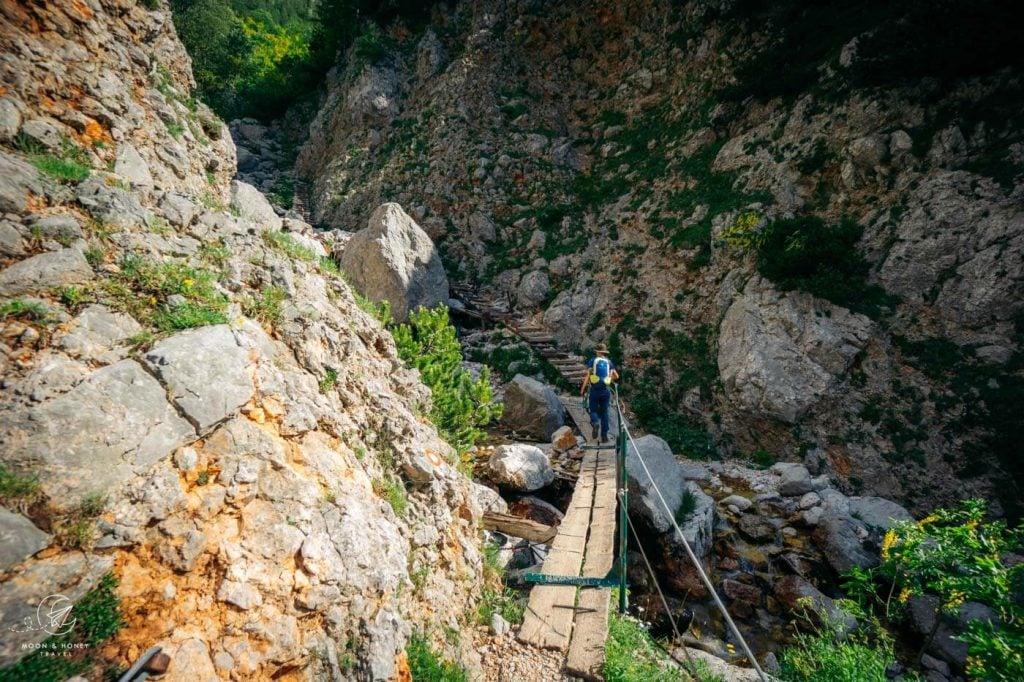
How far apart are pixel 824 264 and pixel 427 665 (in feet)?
50.1

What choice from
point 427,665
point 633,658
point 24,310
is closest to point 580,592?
point 633,658

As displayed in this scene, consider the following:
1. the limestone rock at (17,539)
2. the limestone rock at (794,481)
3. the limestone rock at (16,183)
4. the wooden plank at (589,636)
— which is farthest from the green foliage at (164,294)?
the limestone rock at (794,481)

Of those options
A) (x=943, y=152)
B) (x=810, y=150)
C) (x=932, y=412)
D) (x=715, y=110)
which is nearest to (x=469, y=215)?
(x=715, y=110)

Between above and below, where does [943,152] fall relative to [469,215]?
above

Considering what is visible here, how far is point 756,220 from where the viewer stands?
14.9m

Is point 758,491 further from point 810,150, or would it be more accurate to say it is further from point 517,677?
point 810,150

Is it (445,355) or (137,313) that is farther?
(445,355)

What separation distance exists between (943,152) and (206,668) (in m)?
20.1

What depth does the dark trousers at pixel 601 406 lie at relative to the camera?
1050 cm

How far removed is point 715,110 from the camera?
19.5m

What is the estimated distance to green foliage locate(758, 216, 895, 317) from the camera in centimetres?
1239

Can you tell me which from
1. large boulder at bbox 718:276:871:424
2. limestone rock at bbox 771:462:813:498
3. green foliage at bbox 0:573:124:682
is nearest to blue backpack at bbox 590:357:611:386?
limestone rock at bbox 771:462:813:498

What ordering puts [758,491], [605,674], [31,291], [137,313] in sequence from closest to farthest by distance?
[31,291], [137,313], [605,674], [758,491]

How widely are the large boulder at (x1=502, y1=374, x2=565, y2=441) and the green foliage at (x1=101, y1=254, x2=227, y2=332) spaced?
30.9ft
